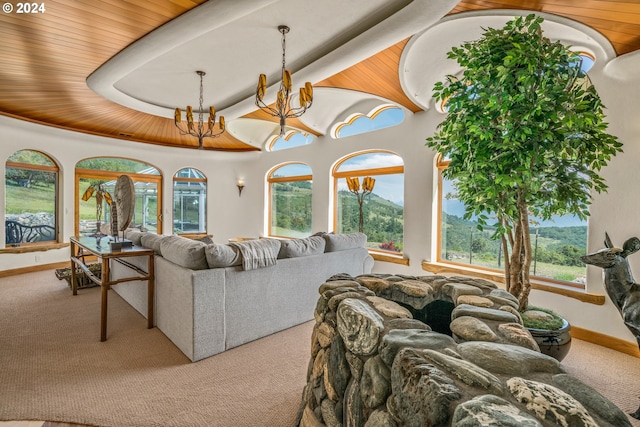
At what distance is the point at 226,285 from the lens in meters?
2.49

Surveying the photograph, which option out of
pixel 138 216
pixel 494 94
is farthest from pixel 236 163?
pixel 494 94

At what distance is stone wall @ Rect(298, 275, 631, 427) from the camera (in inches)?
27.1

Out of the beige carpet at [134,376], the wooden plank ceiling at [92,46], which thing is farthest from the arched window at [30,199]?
the beige carpet at [134,376]

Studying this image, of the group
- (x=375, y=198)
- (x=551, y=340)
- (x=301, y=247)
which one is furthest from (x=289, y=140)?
(x=551, y=340)

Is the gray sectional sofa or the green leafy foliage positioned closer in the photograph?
the green leafy foliage

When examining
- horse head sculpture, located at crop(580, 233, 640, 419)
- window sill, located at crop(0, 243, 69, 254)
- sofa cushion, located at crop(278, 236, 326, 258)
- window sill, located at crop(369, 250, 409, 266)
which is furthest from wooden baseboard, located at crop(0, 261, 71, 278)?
horse head sculpture, located at crop(580, 233, 640, 419)

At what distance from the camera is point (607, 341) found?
280 cm

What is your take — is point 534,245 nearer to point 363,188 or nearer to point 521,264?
point 521,264

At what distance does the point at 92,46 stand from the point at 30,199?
4337mm

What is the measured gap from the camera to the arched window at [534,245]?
3.15 m

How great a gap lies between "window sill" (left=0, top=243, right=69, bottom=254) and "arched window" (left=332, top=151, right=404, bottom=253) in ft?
18.4

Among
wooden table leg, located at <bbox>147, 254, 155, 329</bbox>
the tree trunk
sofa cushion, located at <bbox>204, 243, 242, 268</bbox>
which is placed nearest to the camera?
the tree trunk

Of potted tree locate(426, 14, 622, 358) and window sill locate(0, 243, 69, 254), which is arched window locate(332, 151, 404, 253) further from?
window sill locate(0, 243, 69, 254)

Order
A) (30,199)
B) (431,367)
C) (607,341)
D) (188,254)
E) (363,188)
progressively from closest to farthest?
(431,367)
(188,254)
(607,341)
(363,188)
(30,199)
